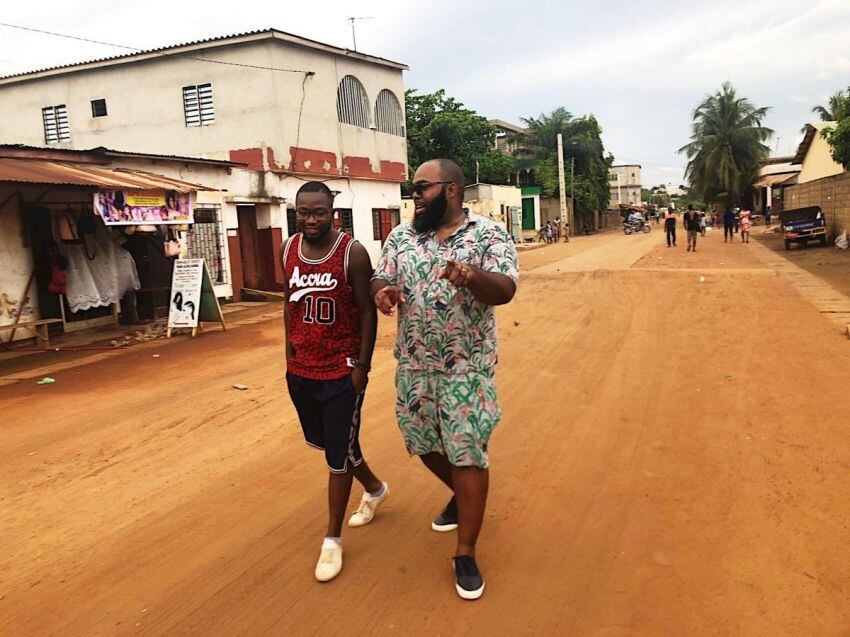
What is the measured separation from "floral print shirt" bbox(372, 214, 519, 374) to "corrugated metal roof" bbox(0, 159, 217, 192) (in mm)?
7389

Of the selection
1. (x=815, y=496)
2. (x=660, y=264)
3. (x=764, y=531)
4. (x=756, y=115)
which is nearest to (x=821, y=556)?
(x=764, y=531)

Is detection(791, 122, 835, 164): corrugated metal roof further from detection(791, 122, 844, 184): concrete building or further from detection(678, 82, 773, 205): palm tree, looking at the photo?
detection(678, 82, 773, 205): palm tree

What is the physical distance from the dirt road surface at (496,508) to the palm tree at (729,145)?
1791 inches

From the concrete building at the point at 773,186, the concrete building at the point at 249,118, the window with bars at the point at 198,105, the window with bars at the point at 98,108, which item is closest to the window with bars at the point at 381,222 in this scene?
the concrete building at the point at 249,118

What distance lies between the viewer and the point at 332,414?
9.98 ft

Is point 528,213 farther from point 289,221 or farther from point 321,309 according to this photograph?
point 321,309

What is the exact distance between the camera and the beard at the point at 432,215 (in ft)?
9.39

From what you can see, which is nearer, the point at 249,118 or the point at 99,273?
the point at 99,273

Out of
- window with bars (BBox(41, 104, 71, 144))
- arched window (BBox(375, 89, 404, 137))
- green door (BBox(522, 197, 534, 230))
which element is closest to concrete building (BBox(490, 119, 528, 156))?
green door (BBox(522, 197, 534, 230))

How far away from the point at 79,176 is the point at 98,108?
12.3 m

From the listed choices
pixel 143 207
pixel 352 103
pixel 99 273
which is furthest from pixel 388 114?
pixel 99 273

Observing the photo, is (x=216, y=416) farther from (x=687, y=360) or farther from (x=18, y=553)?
(x=687, y=360)

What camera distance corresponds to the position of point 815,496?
142 inches

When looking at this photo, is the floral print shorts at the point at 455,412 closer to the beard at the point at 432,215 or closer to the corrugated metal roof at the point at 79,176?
the beard at the point at 432,215
